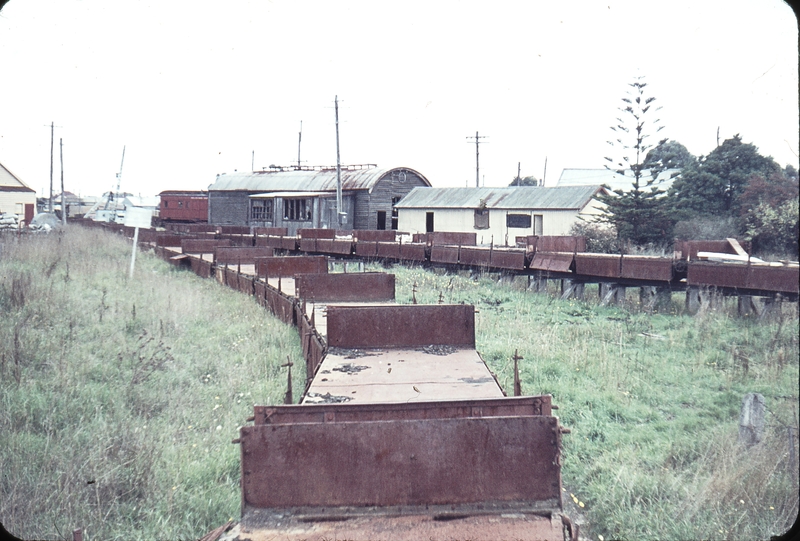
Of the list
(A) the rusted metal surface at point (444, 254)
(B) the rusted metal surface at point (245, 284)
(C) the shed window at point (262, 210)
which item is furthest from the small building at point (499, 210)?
(B) the rusted metal surface at point (245, 284)

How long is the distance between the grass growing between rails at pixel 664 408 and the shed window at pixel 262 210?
2921 centimetres

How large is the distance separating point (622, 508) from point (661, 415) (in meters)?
2.00

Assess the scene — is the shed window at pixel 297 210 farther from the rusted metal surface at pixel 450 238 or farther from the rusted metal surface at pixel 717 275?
the rusted metal surface at pixel 717 275

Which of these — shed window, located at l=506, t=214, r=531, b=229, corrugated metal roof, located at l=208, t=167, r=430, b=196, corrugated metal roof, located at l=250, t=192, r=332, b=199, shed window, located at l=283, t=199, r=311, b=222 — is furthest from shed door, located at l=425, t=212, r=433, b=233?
shed window, located at l=283, t=199, r=311, b=222

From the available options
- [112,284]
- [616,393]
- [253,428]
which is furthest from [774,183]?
[253,428]

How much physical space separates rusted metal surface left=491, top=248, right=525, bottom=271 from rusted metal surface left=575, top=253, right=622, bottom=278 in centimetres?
146

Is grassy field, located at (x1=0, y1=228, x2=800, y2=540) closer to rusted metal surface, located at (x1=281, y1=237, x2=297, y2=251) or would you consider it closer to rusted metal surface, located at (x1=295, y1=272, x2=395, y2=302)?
rusted metal surface, located at (x1=295, y1=272, x2=395, y2=302)

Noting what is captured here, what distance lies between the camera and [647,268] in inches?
436

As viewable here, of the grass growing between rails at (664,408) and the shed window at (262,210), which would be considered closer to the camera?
the grass growing between rails at (664,408)

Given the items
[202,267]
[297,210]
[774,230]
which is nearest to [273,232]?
[297,210]

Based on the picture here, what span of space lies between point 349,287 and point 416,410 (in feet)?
16.8

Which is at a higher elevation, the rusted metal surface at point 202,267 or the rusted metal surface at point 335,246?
the rusted metal surface at point 335,246

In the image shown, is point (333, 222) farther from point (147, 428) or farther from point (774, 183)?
point (147, 428)

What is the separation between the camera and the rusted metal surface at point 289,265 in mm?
10664
